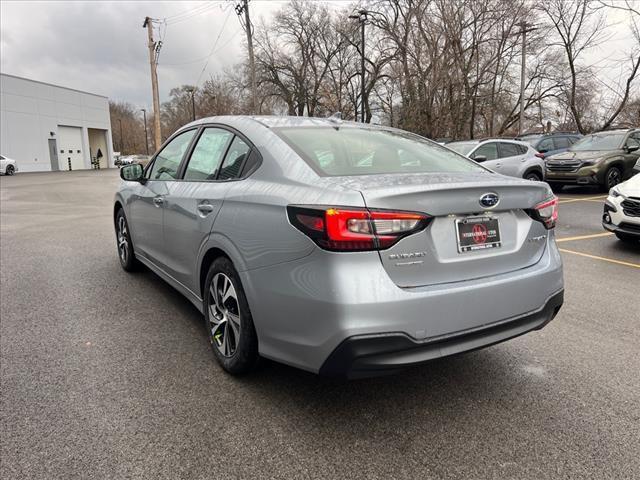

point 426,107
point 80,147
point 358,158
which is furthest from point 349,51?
point 358,158

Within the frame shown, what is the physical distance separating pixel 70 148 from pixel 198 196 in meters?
48.1

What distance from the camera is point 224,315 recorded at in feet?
9.64

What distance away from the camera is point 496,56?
26.8 meters

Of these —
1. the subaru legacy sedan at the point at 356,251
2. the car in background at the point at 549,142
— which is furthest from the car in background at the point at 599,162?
the subaru legacy sedan at the point at 356,251

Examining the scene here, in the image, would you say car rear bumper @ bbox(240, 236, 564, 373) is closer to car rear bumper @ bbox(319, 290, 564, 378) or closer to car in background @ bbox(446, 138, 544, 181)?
car rear bumper @ bbox(319, 290, 564, 378)

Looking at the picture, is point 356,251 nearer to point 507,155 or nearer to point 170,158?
point 170,158

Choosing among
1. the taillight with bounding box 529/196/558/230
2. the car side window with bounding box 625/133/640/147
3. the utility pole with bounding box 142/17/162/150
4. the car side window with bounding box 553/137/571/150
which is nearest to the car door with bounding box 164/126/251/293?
the taillight with bounding box 529/196/558/230

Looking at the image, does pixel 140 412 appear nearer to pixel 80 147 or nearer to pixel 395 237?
pixel 395 237

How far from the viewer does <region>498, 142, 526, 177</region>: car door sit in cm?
1201

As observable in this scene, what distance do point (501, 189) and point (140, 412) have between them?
7.50 ft

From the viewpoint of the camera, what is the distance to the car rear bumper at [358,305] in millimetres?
2053

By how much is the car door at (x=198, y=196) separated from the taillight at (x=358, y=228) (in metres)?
1.07

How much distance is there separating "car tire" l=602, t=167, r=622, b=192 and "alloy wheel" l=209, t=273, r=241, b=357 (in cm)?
1324

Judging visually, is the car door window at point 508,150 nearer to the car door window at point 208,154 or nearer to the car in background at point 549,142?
the car in background at point 549,142
